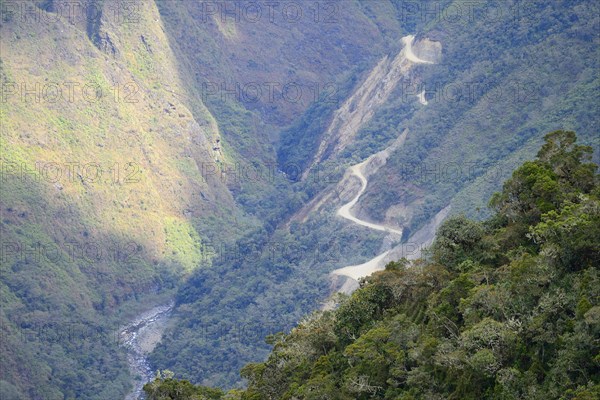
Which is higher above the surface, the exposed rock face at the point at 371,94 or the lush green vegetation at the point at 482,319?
the exposed rock face at the point at 371,94

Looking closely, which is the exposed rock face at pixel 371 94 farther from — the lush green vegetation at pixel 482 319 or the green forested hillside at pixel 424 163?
the lush green vegetation at pixel 482 319

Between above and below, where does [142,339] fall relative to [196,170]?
below

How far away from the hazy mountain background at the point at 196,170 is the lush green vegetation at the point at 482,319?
41.7 m

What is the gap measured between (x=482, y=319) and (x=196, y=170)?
92.7 m

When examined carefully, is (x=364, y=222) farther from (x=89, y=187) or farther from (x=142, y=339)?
(x=89, y=187)

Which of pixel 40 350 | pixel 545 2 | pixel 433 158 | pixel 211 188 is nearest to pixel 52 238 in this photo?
pixel 40 350

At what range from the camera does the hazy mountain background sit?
99562mm

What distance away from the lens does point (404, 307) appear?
160 ft

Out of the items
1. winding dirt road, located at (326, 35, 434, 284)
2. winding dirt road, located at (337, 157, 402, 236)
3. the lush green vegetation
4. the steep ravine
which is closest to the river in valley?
the steep ravine

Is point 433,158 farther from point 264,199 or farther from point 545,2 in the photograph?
point 264,199

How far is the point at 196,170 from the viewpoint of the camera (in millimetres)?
131625

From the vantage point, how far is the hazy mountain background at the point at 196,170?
327 feet

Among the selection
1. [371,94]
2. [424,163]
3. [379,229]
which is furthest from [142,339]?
[371,94]

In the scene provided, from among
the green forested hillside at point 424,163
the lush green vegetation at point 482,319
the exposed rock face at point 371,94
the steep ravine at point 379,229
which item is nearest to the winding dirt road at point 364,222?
the steep ravine at point 379,229
